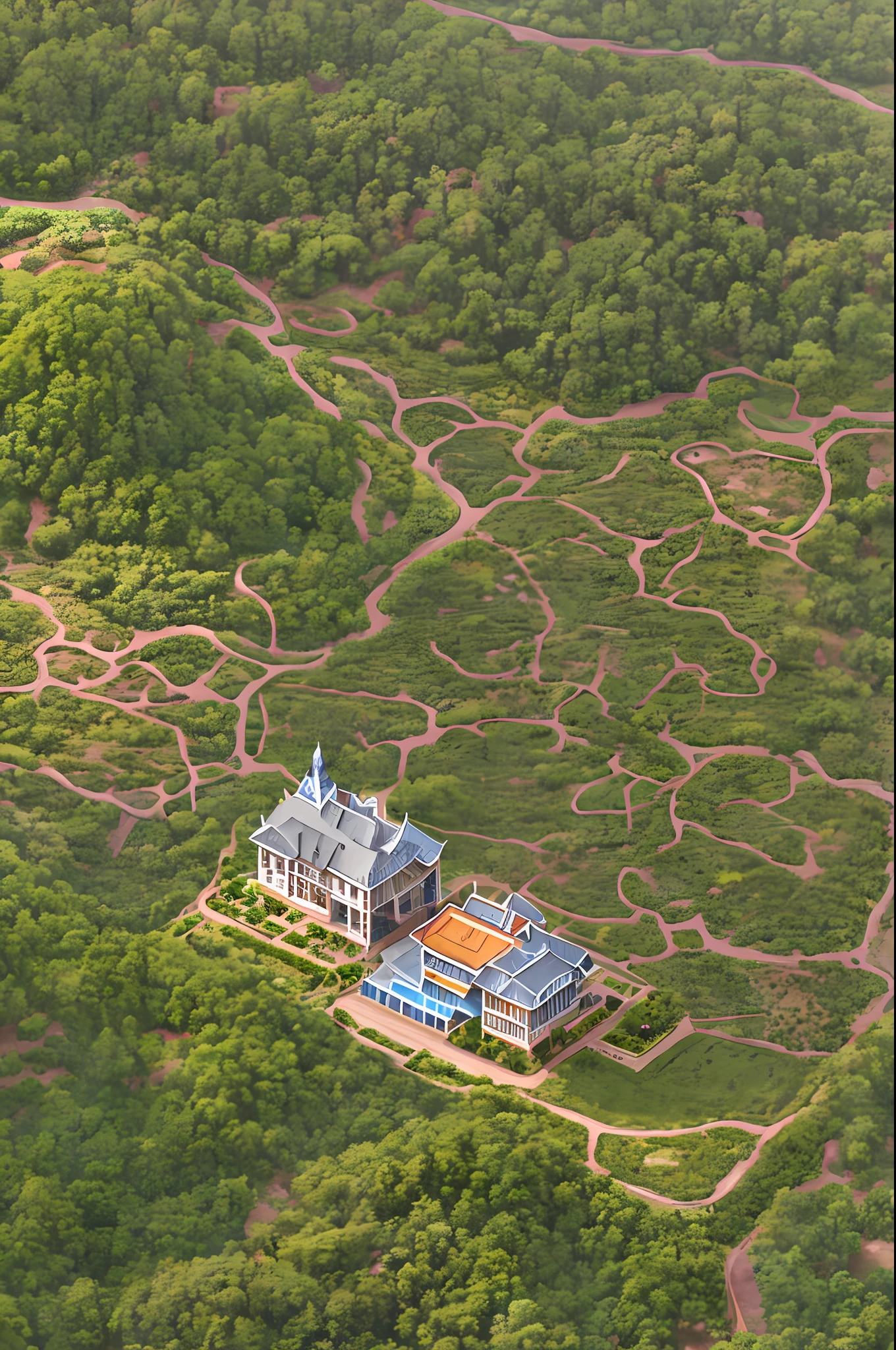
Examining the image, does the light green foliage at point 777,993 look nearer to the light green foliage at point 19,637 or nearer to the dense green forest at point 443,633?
the dense green forest at point 443,633

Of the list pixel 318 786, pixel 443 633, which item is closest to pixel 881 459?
pixel 443 633

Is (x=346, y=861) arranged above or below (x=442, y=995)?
above

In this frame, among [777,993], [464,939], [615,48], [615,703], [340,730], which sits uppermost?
[615,48]

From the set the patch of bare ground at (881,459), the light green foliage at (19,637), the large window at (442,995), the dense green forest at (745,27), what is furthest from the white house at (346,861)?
the dense green forest at (745,27)

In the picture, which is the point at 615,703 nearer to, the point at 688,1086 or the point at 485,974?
the point at 485,974

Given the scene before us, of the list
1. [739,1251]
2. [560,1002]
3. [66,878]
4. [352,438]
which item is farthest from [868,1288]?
[352,438]

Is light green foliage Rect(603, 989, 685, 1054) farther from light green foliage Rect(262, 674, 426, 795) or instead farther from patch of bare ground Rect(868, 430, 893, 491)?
patch of bare ground Rect(868, 430, 893, 491)

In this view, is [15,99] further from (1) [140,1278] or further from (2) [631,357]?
(1) [140,1278]
